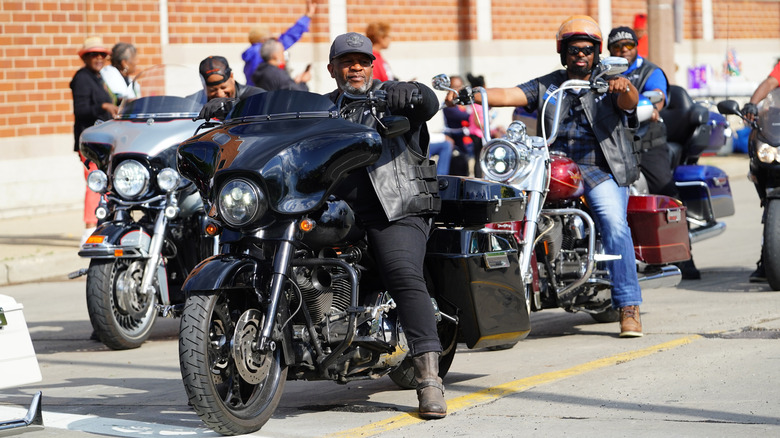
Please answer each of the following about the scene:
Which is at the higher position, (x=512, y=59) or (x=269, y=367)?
(x=512, y=59)

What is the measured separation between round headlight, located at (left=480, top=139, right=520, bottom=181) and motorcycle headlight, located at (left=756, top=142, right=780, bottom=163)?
289 cm

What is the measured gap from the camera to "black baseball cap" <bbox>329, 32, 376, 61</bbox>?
5766 millimetres

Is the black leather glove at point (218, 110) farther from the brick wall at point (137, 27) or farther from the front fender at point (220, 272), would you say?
the brick wall at point (137, 27)

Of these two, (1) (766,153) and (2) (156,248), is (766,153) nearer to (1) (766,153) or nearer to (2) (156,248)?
(1) (766,153)

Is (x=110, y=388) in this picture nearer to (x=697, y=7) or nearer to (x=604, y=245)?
(x=604, y=245)

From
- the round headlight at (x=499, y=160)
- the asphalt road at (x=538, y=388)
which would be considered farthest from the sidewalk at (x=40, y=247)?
the round headlight at (x=499, y=160)

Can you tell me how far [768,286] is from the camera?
934 centimetres

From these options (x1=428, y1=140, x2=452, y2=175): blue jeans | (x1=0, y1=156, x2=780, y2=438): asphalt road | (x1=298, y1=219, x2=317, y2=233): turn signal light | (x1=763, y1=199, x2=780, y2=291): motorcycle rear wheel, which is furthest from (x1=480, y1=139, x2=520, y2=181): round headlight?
(x1=428, y1=140, x2=452, y2=175): blue jeans

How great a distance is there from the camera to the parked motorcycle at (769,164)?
29.2ft

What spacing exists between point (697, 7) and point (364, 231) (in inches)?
913

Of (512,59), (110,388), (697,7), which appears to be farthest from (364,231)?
(697,7)

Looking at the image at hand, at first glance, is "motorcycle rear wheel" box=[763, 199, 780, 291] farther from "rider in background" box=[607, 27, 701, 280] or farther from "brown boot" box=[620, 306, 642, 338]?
"brown boot" box=[620, 306, 642, 338]

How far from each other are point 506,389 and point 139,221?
2.97m

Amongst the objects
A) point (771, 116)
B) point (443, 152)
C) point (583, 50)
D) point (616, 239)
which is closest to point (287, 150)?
point (583, 50)
